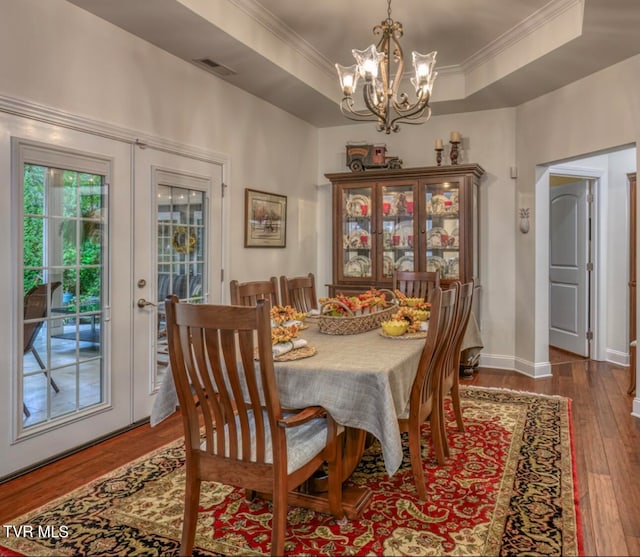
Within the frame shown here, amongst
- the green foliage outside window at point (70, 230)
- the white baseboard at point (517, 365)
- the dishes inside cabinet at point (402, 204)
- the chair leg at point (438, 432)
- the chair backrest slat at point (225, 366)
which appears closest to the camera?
the chair backrest slat at point (225, 366)

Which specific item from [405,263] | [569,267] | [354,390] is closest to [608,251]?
[569,267]

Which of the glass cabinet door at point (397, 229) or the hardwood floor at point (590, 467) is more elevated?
the glass cabinet door at point (397, 229)

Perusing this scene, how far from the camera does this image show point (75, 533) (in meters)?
2.07

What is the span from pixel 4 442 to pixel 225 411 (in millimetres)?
1578

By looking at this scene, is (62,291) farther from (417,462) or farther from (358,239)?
(358,239)

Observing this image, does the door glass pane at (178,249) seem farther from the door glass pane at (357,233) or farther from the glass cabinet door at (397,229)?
the glass cabinet door at (397,229)

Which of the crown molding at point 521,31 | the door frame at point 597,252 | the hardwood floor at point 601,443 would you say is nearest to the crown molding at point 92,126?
the crown molding at point 521,31

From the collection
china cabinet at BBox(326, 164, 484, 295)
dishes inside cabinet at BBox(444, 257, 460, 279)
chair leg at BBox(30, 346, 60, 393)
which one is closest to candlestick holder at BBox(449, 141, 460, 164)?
china cabinet at BBox(326, 164, 484, 295)

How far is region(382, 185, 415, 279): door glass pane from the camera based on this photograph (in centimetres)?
498

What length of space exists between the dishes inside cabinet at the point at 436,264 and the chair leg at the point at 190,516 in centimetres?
351

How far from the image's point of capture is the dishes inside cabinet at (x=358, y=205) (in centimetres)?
516

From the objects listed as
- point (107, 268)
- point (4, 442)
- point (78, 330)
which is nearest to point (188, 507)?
point (4, 442)

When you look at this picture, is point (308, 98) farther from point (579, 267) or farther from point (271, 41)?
point (579, 267)

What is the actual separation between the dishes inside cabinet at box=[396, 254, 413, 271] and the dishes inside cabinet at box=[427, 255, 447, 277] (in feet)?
0.60
